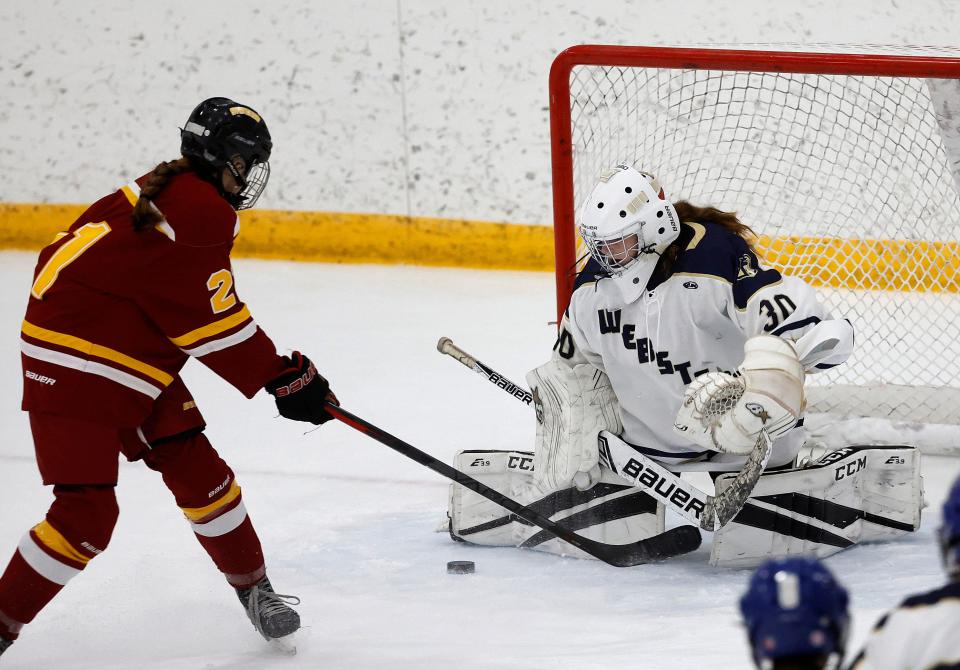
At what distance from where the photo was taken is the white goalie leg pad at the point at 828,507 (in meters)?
2.66

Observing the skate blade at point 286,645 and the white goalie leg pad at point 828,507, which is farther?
the white goalie leg pad at point 828,507

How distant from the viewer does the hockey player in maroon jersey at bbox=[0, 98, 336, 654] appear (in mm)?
2137

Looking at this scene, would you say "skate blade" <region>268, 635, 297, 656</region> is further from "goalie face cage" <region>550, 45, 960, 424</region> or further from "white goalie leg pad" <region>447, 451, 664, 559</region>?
"goalie face cage" <region>550, 45, 960, 424</region>

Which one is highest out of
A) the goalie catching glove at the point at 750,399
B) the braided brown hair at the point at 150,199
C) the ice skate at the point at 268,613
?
the braided brown hair at the point at 150,199

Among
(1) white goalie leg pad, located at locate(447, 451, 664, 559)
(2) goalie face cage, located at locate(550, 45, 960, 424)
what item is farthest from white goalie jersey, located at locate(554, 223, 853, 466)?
(2) goalie face cage, located at locate(550, 45, 960, 424)

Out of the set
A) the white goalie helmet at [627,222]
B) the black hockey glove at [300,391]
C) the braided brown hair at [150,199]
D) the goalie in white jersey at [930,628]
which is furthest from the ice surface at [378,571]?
the goalie in white jersey at [930,628]

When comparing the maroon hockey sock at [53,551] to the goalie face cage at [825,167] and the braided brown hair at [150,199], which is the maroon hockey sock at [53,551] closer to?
the braided brown hair at [150,199]

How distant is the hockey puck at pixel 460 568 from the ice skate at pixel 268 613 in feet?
1.56

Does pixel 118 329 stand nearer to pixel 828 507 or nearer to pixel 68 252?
pixel 68 252

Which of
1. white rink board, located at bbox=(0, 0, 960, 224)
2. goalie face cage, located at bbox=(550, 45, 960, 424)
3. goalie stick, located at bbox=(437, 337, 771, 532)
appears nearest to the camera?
goalie stick, located at bbox=(437, 337, 771, 532)

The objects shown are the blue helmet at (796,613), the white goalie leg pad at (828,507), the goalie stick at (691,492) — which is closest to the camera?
the blue helmet at (796,613)

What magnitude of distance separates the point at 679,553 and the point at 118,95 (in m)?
3.91

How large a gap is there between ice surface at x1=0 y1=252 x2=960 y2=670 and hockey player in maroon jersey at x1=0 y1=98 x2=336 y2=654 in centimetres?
32

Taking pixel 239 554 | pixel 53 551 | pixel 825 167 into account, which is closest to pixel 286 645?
pixel 239 554
